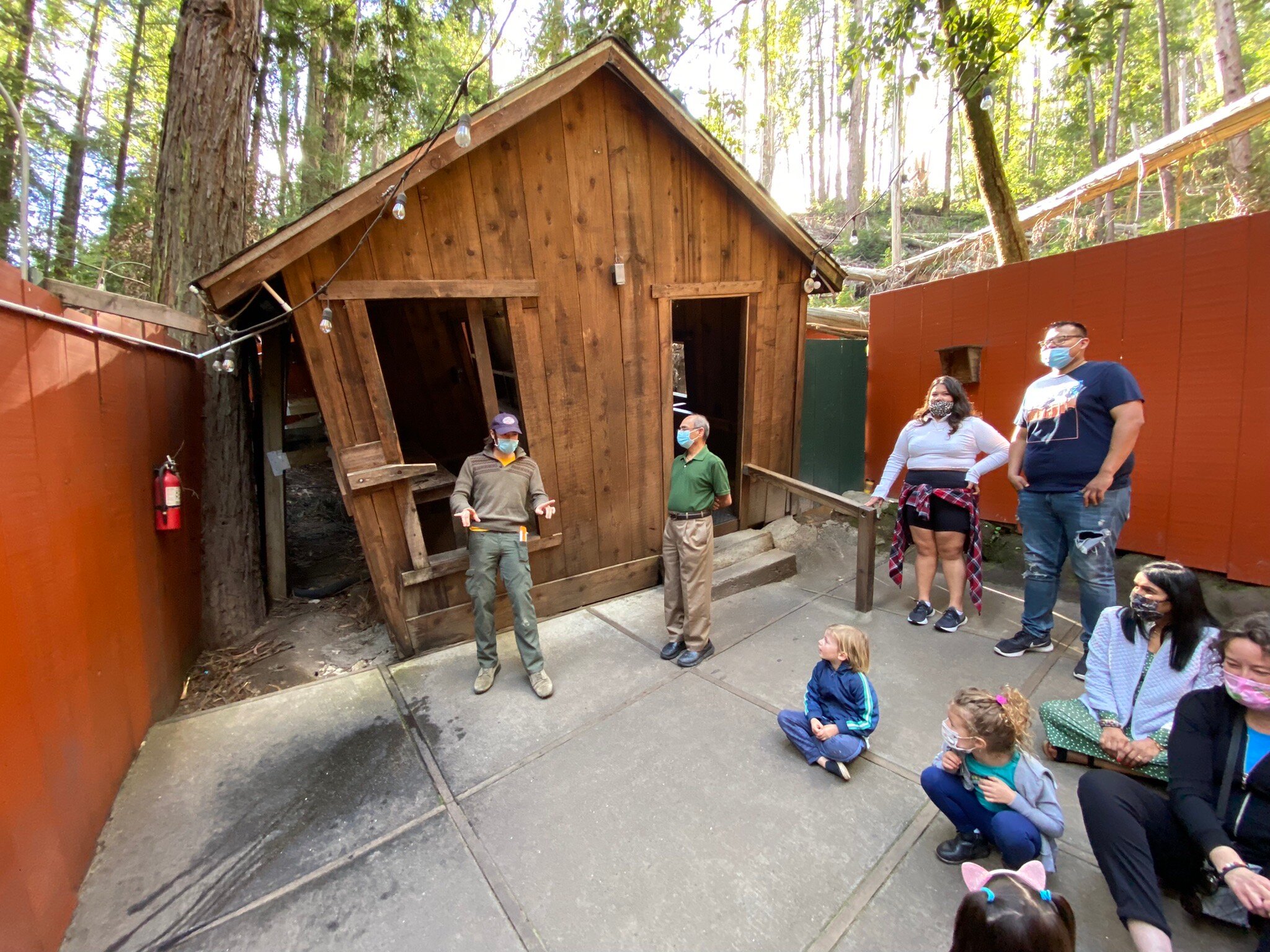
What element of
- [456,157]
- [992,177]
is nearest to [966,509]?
[456,157]

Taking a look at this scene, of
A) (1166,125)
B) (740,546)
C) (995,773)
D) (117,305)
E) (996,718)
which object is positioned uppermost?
(1166,125)

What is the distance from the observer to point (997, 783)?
1895mm

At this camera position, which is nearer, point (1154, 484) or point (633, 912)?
point (633, 912)

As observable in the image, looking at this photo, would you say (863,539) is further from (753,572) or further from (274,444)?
(274,444)

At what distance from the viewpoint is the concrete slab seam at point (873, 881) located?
1843 millimetres

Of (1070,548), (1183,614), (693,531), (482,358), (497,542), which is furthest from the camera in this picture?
(482,358)

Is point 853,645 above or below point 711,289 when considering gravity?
below

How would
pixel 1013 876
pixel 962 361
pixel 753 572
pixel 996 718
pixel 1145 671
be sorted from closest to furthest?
pixel 1013 876
pixel 996 718
pixel 1145 671
pixel 753 572
pixel 962 361

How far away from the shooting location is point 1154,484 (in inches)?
152

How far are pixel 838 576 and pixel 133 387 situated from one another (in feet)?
16.3

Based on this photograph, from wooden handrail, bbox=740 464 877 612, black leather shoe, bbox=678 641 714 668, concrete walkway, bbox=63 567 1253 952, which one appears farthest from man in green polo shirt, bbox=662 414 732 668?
wooden handrail, bbox=740 464 877 612

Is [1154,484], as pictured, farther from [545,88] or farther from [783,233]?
[545,88]

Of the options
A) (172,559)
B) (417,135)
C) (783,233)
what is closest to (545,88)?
(783,233)

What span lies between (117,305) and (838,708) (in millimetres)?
3631
